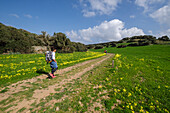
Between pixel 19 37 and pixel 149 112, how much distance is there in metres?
47.0

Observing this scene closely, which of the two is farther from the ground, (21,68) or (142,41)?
(142,41)

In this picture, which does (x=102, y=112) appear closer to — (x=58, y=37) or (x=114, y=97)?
(x=114, y=97)

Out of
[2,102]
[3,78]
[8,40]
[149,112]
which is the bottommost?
[149,112]

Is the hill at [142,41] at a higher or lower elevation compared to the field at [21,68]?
higher

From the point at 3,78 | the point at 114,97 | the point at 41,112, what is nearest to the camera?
the point at 41,112

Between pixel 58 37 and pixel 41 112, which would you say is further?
pixel 58 37

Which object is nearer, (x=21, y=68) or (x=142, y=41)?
(x=21, y=68)

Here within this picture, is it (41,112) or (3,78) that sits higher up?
(3,78)

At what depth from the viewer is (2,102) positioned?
4371mm

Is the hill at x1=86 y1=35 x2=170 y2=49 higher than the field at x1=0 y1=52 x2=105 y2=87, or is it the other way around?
the hill at x1=86 y1=35 x2=170 y2=49

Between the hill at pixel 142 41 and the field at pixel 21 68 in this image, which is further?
the hill at pixel 142 41

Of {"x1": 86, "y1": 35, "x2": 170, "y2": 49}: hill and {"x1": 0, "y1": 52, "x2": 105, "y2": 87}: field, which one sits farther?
{"x1": 86, "y1": 35, "x2": 170, "y2": 49}: hill

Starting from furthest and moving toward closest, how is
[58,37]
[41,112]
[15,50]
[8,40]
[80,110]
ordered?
[58,37], [15,50], [8,40], [80,110], [41,112]

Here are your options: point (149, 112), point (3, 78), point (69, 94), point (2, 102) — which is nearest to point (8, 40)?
point (3, 78)
